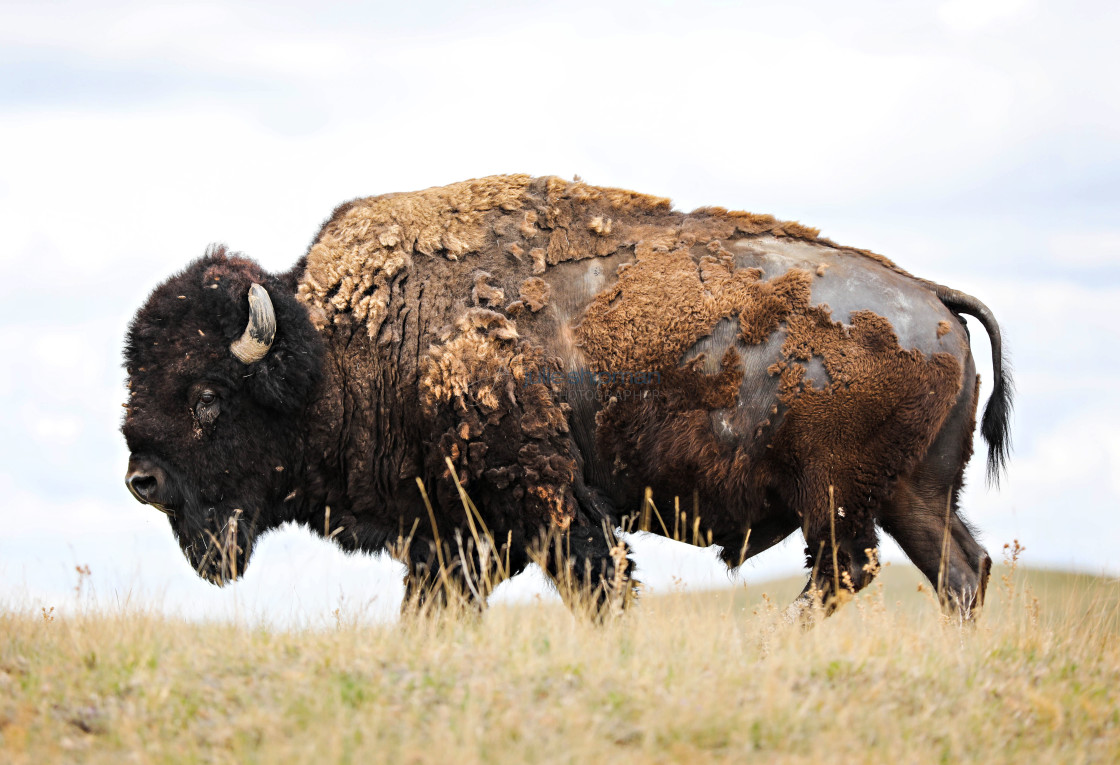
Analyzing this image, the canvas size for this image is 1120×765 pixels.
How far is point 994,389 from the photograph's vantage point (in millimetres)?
6426

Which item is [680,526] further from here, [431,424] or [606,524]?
[431,424]

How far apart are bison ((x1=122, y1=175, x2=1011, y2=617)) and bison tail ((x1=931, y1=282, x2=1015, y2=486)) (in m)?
0.04

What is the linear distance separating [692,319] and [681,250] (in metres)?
0.54

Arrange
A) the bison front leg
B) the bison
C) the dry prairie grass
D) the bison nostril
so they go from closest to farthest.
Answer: the dry prairie grass
the bison front leg
the bison
the bison nostril

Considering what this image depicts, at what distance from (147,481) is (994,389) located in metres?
5.56

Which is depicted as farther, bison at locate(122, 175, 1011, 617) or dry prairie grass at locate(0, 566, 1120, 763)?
bison at locate(122, 175, 1011, 617)

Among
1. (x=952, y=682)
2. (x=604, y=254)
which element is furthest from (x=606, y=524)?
(x=952, y=682)

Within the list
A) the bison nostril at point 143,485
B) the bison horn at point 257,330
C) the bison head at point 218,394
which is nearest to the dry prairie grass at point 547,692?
the bison nostril at point 143,485

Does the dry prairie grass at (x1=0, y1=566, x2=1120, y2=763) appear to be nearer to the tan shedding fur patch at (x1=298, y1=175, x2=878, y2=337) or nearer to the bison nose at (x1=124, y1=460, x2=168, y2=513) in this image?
the bison nose at (x1=124, y1=460, x2=168, y2=513)

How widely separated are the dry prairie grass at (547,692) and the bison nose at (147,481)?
1010mm

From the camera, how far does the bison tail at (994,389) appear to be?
250 inches

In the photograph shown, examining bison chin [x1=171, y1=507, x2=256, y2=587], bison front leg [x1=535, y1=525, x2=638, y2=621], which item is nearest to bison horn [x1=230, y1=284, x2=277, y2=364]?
bison chin [x1=171, y1=507, x2=256, y2=587]

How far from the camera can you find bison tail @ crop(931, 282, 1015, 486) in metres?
6.36

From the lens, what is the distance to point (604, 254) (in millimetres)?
6172
